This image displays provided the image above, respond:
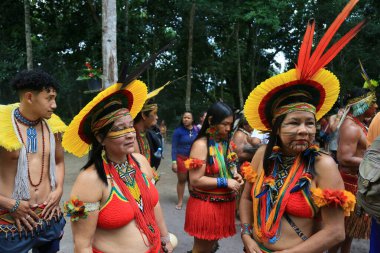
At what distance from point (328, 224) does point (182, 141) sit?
4.95m

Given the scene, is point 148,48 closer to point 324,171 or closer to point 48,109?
point 48,109

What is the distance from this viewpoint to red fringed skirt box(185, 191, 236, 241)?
12.1 ft

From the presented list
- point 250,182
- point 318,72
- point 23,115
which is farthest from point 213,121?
point 23,115

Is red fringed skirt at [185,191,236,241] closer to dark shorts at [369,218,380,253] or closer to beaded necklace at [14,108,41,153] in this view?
dark shorts at [369,218,380,253]

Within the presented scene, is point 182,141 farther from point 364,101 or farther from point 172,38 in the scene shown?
point 172,38

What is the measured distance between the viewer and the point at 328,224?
7.01 ft

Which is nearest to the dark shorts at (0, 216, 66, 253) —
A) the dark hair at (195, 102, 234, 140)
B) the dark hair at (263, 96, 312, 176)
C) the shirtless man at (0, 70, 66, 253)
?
the shirtless man at (0, 70, 66, 253)

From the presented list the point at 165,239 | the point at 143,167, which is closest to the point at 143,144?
the point at 143,167

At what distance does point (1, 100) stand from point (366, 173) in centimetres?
1684

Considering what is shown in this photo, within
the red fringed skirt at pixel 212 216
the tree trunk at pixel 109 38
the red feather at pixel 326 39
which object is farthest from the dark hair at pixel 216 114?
the tree trunk at pixel 109 38

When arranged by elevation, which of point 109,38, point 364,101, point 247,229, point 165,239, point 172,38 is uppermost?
point 172,38

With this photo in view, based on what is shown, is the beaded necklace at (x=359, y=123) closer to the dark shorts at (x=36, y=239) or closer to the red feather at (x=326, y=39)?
the red feather at (x=326, y=39)

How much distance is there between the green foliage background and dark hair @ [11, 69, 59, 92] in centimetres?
978

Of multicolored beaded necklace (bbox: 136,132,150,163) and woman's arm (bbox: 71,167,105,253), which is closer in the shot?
woman's arm (bbox: 71,167,105,253)
